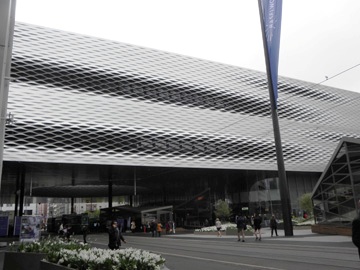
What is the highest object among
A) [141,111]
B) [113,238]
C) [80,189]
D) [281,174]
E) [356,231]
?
[141,111]

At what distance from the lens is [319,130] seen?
2186 inches

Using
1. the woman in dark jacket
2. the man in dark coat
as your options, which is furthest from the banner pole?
the man in dark coat

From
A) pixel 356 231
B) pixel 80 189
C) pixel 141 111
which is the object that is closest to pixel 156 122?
pixel 141 111

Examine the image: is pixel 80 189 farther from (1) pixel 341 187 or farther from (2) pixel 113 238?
(2) pixel 113 238

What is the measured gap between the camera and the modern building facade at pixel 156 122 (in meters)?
35.5

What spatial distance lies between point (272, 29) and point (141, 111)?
2168cm

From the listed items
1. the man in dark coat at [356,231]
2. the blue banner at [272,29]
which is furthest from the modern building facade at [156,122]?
the man in dark coat at [356,231]

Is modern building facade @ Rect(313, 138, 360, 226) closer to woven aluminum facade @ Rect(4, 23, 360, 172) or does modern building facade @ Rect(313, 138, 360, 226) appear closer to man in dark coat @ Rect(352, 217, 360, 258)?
man in dark coat @ Rect(352, 217, 360, 258)

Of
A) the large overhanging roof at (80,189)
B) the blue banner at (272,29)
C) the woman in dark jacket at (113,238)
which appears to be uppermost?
the blue banner at (272,29)

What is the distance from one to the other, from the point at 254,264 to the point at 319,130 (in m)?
49.0

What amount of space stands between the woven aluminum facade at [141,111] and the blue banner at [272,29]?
19568 mm

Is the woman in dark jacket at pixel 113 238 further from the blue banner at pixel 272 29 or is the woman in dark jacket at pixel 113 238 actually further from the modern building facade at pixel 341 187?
the blue banner at pixel 272 29

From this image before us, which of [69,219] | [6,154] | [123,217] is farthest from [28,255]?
[123,217]

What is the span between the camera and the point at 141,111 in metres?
41.1
